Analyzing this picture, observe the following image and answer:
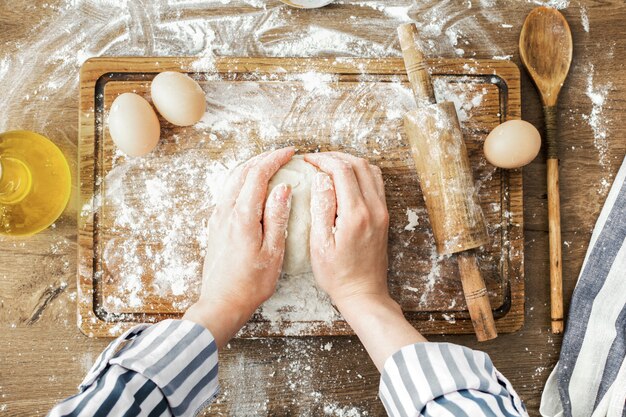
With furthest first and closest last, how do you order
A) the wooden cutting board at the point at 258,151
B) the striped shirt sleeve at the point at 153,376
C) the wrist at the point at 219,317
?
the wooden cutting board at the point at 258,151
the wrist at the point at 219,317
the striped shirt sleeve at the point at 153,376

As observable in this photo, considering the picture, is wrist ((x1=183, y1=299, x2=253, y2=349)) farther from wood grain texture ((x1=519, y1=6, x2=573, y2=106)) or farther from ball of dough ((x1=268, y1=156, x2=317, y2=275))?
wood grain texture ((x1=519, y1=6, x2=573, y2=106))

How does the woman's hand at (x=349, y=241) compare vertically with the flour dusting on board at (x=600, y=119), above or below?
below

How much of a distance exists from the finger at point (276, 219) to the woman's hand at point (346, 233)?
0.16ft

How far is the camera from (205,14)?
1.06 meters

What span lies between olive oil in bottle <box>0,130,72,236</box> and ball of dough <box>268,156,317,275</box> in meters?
0.39

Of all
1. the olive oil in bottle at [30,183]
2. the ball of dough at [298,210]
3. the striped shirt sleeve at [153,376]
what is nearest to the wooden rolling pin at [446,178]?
the ball of dough at [298,210]

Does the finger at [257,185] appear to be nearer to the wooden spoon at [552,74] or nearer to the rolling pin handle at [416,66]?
the rolling pin handle at [416,66]

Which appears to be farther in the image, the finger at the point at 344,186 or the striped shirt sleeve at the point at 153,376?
the finger at the point at 344,186

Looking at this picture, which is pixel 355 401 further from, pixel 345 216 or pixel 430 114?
pixel 430 114

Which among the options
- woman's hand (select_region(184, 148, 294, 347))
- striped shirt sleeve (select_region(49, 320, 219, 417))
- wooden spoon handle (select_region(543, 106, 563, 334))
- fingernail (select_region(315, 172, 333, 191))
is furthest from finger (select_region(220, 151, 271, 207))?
wooden spoon handle (select_region(543, 106, 563, 334))

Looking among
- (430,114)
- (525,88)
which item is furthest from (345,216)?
(525,88)

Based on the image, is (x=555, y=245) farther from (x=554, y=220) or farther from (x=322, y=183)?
(x=322, y=183)

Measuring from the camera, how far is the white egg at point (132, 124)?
3.03 ft

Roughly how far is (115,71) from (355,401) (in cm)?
78
